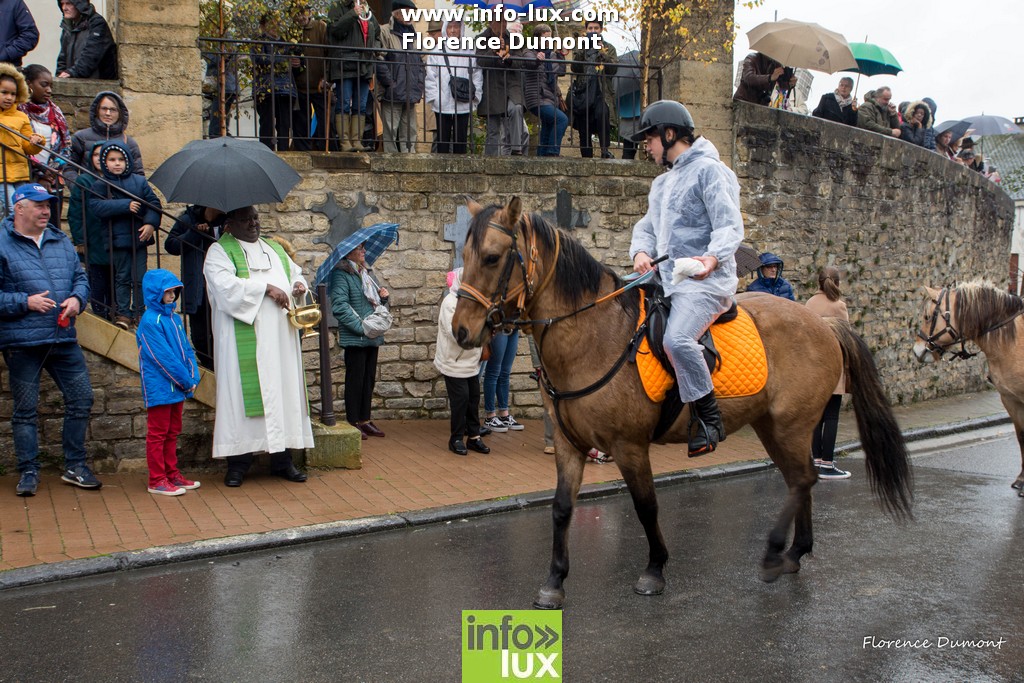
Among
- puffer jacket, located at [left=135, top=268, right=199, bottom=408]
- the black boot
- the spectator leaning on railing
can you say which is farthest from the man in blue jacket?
the spectator leaning on railing

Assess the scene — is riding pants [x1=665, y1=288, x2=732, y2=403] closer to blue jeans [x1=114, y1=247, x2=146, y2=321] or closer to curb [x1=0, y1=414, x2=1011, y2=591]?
curb [x1=0, y1=414, x2=1011, y2=591]

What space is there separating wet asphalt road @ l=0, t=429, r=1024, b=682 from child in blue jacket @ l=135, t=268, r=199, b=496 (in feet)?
5.66

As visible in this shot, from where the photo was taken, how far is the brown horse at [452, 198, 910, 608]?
5281 mm

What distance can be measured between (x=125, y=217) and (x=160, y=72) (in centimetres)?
227

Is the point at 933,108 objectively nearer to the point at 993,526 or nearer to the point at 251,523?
the point at 993,526

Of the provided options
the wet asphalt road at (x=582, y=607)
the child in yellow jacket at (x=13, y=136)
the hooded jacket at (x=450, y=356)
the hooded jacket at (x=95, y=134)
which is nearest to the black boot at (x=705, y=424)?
the wet asphalt road at (x=582, y=607)

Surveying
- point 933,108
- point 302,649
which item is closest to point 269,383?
point 302,649

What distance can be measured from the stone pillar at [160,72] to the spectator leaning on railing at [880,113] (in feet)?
33.3

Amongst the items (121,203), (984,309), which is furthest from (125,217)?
(984,309)

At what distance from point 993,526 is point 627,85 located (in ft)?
24.8

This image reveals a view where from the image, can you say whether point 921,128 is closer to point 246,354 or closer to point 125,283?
point 246,354

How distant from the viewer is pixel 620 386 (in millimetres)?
5562

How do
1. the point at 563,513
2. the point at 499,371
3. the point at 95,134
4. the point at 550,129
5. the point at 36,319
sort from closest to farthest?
1. the point at 563,513
2. the point at 36,319
3. the point at 95,134
4. the point at 499,371
5. the point at 550,129

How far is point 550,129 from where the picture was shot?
1221 cm
